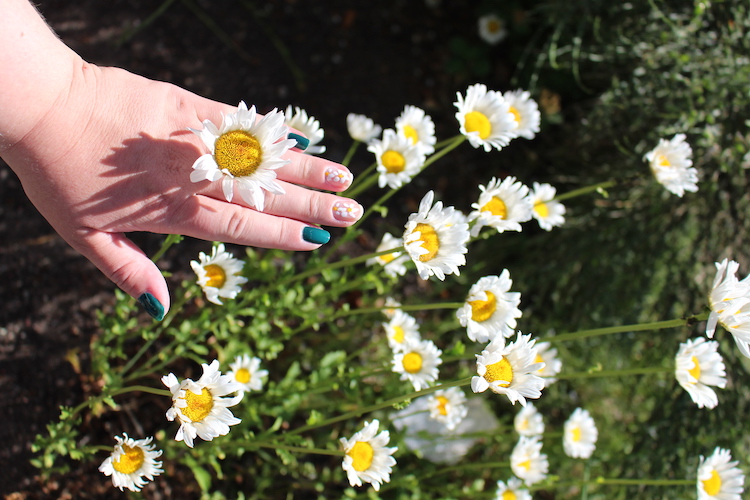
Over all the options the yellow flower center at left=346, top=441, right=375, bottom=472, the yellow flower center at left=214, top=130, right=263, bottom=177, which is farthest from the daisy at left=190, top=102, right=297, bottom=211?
the yellow flower center at left=346, top=441, right=375, bottom=472

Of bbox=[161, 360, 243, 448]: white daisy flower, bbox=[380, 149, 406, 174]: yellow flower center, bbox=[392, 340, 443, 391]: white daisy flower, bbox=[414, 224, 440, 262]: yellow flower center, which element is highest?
bbox=[380, 149, 406, 174]: yellow flower center

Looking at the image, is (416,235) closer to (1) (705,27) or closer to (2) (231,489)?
(2) (231,489)

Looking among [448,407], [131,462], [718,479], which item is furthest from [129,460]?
[718,479]

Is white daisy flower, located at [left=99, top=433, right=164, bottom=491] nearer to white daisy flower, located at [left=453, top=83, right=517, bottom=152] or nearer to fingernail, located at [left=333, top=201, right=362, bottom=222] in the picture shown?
fingernail, located at [left=333, top=201, right=362, bottom=222]

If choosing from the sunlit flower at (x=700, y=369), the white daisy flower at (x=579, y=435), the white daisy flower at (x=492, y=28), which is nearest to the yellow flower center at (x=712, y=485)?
the sunlit flower at (x=700, y=369)

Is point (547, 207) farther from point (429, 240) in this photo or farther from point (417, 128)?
point (429, 240)

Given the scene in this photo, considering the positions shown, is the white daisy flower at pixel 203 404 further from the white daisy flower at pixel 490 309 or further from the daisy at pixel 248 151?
the white daisy flower at pixel 490 309
